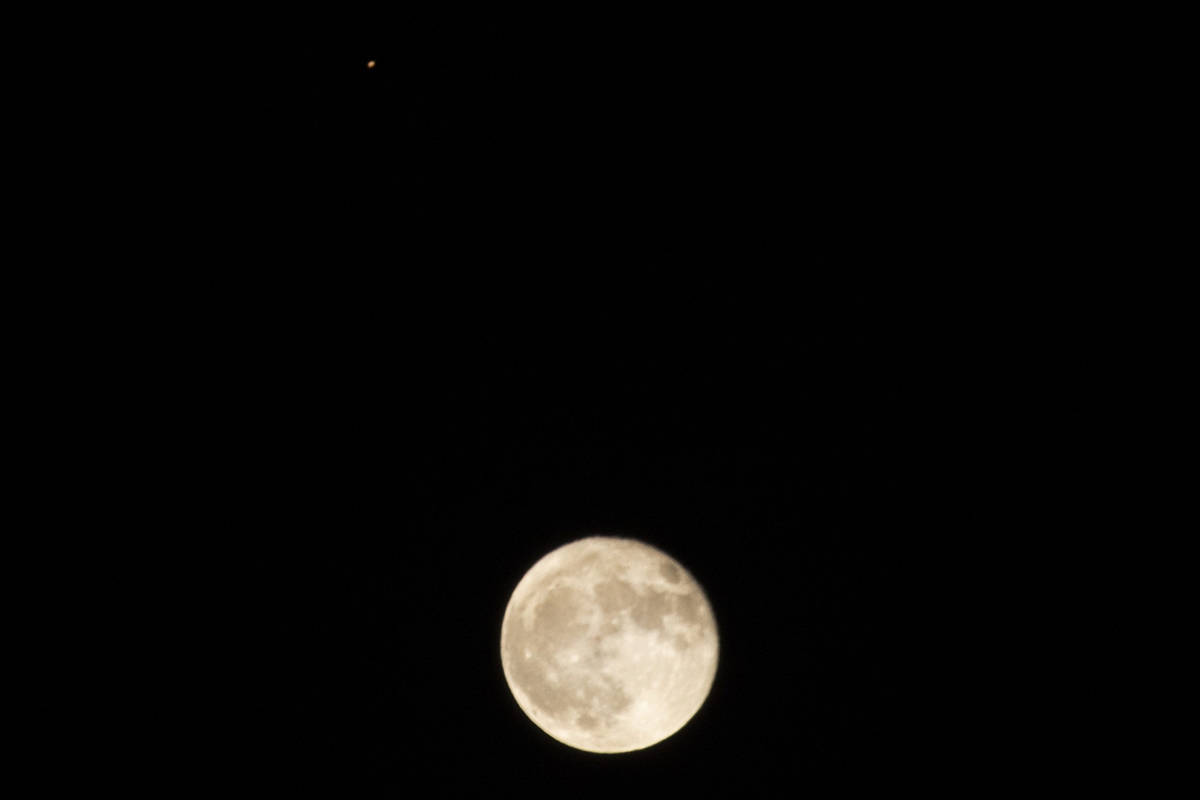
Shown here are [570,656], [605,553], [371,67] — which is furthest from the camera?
[605,553]

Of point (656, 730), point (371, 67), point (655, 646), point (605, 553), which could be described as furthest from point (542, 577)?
point (371, 67)

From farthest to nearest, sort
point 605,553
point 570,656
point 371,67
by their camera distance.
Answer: point 605,553
point 570,656
point 371,67

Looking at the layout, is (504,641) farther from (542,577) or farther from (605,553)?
(605,553)

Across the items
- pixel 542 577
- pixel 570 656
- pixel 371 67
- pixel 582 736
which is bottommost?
pixel 582 736

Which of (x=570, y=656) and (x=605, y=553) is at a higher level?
(x=605, y=553)

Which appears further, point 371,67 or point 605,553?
point 605,553

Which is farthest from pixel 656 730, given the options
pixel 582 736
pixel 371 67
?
pixel 371 67
